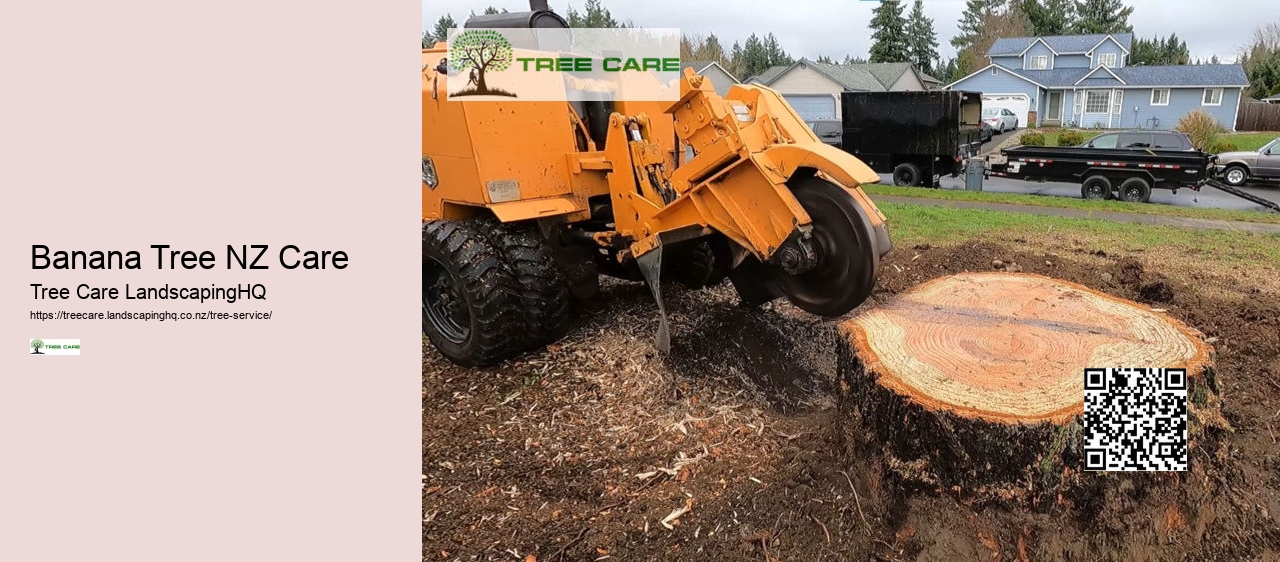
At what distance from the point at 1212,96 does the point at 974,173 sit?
33311 millimetres

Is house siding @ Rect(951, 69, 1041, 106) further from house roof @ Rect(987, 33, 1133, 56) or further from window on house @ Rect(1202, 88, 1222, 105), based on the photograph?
window on house @ Rect(1202, 88, 1222, 105)

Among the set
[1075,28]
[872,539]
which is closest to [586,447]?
[872,539]

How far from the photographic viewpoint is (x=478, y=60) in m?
4.60

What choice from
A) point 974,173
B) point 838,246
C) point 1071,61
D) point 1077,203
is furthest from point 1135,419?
point 1071,61

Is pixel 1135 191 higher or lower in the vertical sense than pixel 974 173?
lower

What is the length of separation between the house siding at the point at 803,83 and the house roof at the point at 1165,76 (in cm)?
872

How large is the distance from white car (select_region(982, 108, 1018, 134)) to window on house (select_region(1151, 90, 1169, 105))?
26.5 feet

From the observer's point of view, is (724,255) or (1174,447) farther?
(724,255)

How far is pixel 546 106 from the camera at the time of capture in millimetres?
4758

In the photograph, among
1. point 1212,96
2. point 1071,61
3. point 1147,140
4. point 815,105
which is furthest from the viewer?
point 1071,61

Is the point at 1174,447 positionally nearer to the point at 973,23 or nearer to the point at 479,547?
the point at 479,547

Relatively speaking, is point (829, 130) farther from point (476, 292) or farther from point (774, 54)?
point (774, 54)

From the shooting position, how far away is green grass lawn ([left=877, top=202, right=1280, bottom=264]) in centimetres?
816
